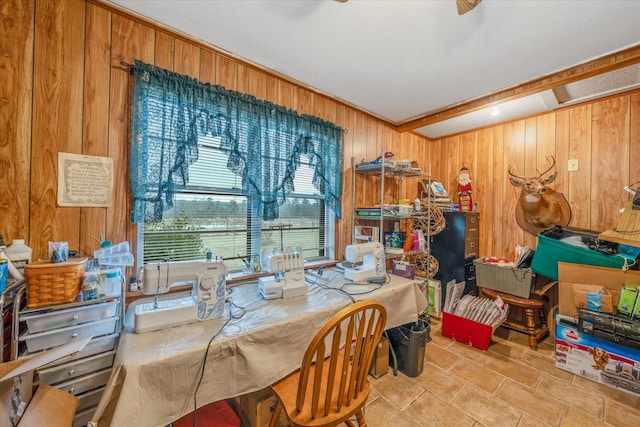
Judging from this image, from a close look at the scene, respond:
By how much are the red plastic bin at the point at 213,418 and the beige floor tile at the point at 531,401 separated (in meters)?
1.83

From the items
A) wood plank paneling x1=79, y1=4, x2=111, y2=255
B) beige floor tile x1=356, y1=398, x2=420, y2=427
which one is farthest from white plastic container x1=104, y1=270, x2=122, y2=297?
beige floor tile x1=356, y1=398, x2=420, y2=427

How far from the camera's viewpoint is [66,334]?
3.59ft

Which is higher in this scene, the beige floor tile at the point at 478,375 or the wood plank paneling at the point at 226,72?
the wood plank paneling at the point at 226,72

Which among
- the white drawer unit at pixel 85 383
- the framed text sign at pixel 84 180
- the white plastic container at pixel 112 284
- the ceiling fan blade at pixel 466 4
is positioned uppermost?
the ceiling fan blade at pixel 466 4

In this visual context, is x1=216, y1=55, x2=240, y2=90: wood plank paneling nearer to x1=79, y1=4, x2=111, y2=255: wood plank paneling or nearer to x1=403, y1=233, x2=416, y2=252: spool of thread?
x1=79, y1=4, x2=111, y2=255: wood plank paneling

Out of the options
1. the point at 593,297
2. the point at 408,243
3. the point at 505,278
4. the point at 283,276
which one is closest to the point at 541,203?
the point at 505,278

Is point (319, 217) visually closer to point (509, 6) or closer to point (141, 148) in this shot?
point (141, 148)

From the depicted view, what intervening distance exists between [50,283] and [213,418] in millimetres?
1023

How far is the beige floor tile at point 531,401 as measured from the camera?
1.63 meters

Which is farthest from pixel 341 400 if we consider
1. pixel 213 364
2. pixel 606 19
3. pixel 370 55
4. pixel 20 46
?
pixel 606 19

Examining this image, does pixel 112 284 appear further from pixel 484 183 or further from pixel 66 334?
pixel 484 183

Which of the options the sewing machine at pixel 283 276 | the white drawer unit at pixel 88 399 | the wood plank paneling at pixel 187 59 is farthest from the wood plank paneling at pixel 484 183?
the white drawer unit at pixel 88 399

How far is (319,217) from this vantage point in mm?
2641

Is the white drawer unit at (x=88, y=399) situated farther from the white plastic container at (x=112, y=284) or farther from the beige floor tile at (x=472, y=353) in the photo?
the beige floor tile at (x=472, y=353)
